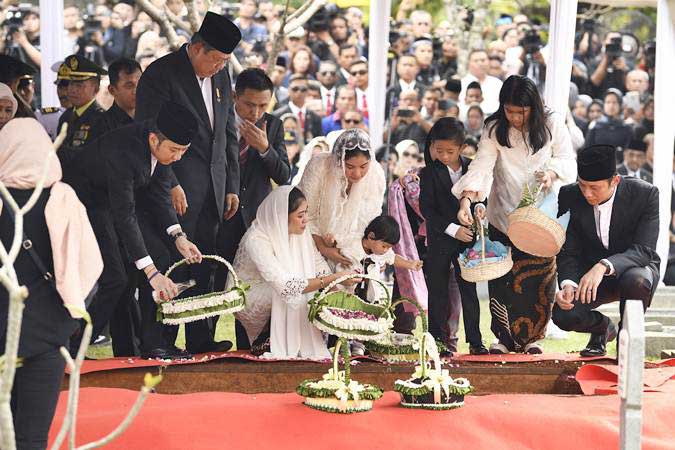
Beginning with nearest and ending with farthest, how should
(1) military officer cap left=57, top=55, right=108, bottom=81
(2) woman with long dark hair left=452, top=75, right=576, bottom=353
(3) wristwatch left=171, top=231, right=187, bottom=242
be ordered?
(3) wristwatch left=171, top=231, right=187, bottom=242 < (2) woman with long dark hair left=452, top=75, right=576, bottom=353 < (1) military officer cap left=57, top=55, right=108, bottom=81

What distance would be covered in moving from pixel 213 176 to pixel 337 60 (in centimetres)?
658

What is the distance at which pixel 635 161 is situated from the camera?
12758 millimetres

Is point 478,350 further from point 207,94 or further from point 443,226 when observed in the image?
point 207,94

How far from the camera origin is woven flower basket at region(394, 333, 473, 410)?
548 centimetres

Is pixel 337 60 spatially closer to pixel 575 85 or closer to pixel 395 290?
pixel 575 85

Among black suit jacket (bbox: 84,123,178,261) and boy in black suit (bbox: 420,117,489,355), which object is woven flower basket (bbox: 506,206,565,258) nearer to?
boy in black suit (bbox: 420,117,489,355)

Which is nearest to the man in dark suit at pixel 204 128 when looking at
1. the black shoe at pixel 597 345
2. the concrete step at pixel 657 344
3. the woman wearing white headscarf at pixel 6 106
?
the woman wearing white headscarf at pixel 6 106

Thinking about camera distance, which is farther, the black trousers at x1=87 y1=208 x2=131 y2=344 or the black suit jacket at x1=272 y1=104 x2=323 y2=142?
the black suit jacket at x1=272 y1=104 x2=323 y2=142

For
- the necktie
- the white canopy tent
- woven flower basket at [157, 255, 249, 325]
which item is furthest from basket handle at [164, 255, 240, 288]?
the white canopy tent

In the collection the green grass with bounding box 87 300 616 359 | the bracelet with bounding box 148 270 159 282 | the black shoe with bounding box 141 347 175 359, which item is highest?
the bracelet with bounding box 148 270 159 282

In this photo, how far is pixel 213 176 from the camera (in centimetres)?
704

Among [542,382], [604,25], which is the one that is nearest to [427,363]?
[542,382]

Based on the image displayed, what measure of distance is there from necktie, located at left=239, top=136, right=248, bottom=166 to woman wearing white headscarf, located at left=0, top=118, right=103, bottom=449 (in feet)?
10.7

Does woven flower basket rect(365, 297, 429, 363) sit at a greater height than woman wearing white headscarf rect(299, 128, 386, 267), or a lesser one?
lesser
